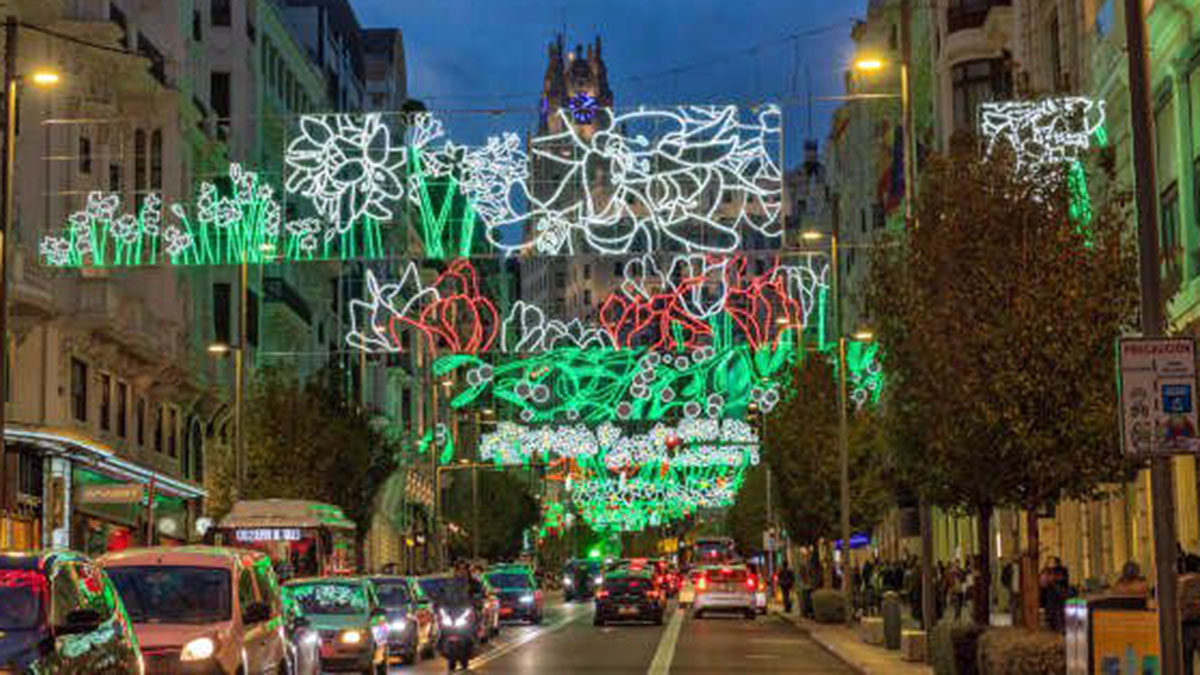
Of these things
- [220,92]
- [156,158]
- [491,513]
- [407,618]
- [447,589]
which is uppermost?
[220,92]

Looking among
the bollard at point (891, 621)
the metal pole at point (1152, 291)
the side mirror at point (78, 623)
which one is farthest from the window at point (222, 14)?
the side mirror at point (78, 623)

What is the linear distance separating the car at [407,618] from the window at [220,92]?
35.7 m

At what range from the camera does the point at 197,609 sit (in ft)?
64.7

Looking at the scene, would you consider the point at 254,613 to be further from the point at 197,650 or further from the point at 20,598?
the point at 20,598

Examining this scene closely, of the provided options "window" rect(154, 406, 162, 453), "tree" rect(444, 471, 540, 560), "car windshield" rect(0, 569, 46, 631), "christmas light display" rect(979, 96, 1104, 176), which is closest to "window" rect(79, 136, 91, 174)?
"window" rect(154, 406, 162, 453)

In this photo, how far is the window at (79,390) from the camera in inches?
1893

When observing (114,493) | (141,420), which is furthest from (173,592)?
(141,420)

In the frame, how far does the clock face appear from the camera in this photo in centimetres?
4244

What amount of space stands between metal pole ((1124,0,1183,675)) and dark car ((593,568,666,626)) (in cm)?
4085

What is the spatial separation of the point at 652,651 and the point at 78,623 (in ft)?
87.6

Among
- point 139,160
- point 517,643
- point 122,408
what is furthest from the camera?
point 139,160

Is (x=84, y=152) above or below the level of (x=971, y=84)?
below

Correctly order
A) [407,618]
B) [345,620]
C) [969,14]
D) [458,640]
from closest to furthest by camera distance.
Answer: [345,620]
[458,640]
[407,618]
[969,14]

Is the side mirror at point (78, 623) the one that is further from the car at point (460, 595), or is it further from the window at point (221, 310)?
the window at point (221, 310)
